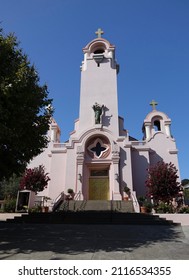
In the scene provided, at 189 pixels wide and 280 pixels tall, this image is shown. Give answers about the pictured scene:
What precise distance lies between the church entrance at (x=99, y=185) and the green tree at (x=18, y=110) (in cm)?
1231

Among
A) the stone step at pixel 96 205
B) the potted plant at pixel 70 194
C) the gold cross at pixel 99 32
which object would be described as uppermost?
the gold cross at pixel 99 32

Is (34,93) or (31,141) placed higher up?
(34,93)

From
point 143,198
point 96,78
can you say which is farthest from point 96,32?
point 143,198

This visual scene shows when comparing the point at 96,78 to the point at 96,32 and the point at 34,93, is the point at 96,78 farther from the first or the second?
the point at 34,93

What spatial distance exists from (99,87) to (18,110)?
735 inches

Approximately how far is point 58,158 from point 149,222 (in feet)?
43.2

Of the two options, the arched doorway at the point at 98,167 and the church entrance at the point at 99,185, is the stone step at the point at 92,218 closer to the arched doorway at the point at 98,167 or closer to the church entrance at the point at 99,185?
the church entrance at the point at 99,185

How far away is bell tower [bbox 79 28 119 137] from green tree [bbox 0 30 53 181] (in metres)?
13.1

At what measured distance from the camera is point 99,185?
2272 cm

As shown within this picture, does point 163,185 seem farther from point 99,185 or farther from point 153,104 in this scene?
point 153,104

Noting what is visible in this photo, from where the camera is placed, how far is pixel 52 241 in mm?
7809

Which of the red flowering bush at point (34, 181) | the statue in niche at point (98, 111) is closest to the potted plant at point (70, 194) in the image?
the red flowering bush at point (34, 181)

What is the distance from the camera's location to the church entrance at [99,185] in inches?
876

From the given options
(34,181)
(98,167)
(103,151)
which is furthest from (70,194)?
(103,151)
